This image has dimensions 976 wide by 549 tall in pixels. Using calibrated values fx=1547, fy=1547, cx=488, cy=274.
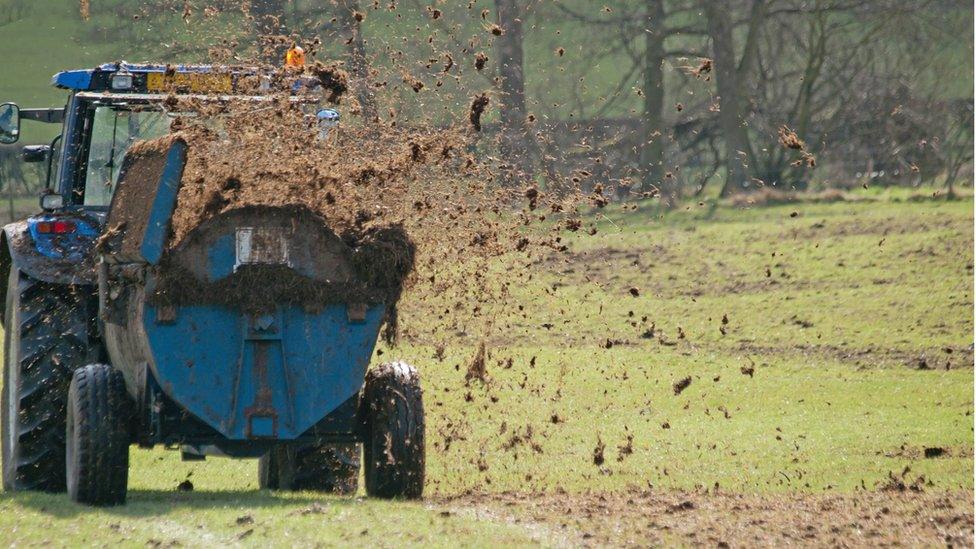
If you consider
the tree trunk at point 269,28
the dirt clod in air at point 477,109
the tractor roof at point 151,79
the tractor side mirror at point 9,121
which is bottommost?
the tractor side mirror at point 9,121

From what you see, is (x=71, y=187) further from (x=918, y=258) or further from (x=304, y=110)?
(x=918, y=258)

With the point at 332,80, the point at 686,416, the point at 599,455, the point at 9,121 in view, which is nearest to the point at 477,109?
the point at 332,80

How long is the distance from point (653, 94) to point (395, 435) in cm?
2431

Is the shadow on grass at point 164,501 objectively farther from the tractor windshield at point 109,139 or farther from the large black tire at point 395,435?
the tractor windshield at point 109,139

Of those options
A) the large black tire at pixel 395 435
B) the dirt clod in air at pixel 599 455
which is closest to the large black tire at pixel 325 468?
the large black tire at pixel 395 435

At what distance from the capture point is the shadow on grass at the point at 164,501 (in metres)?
7.70

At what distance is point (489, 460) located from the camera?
→ 10656 mm

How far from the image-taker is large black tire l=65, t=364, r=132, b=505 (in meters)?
7.74

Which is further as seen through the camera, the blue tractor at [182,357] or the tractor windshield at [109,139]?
the tractor windshield at [109,139]

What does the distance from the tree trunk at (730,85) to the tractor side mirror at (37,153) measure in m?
20.4

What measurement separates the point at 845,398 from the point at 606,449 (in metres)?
3.02

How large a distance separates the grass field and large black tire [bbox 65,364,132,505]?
143 millimetres

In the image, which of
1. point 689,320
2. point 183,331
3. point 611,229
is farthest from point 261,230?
point 611,229

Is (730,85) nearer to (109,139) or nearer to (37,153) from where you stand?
(37,153)
